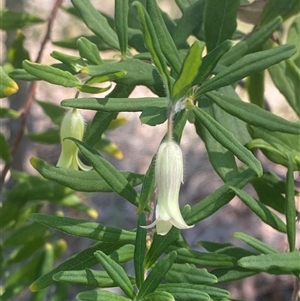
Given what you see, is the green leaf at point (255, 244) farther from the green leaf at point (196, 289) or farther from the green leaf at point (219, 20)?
the green leaf at point (219, 20)

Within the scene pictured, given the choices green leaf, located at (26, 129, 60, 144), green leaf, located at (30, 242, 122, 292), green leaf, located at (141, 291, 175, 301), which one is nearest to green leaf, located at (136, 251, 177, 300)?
green leaf, located at (141, 291, 175, 301)

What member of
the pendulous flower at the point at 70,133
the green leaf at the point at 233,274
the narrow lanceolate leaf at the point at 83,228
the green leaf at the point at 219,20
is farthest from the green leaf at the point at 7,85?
the green leaf at the point at 233,274

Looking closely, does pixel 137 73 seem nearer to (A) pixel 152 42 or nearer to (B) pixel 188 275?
(A) pixel 152 42

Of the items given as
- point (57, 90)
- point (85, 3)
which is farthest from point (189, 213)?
point (57, 90)

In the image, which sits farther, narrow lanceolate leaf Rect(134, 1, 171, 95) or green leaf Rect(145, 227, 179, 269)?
green leaf Rect(145, 227, 179, 269)

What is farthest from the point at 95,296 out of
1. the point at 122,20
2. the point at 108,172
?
the point at 122,20

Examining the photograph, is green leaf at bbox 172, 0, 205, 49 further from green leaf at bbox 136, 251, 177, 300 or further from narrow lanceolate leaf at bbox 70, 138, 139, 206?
green leaf at bbox 136, 251, 177, 300
